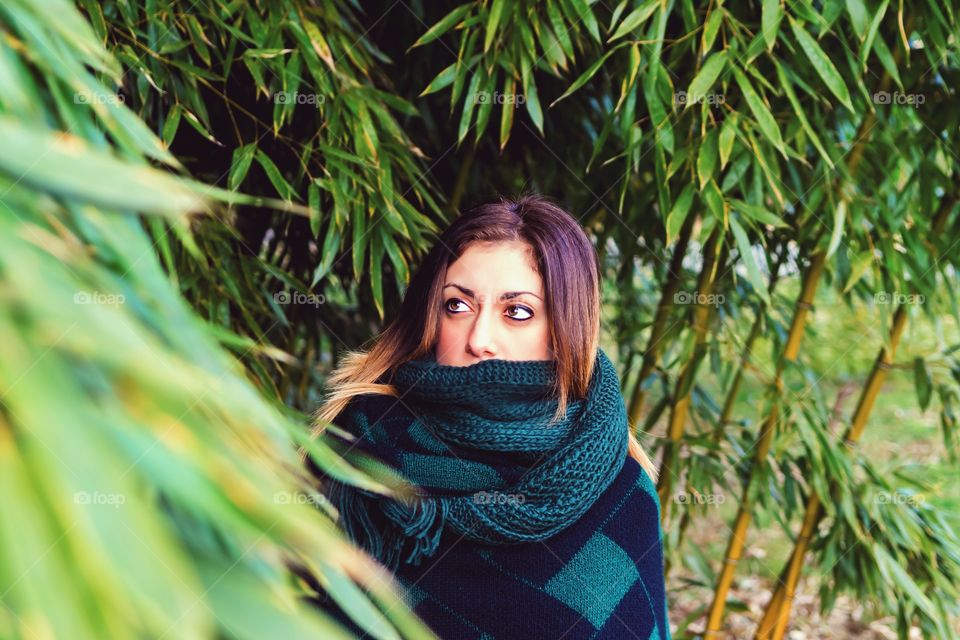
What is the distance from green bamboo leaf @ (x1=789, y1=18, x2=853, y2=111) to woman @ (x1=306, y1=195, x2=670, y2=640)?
1.42 ft

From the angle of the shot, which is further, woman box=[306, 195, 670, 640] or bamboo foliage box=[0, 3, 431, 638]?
woman box=[306, 195, 670, 640]

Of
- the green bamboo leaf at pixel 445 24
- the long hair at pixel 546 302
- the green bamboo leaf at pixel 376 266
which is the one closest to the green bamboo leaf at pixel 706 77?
the long hair at pixel 546 302

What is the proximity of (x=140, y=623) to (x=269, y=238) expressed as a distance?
5.00 feet

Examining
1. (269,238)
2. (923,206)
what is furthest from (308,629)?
(269,238)

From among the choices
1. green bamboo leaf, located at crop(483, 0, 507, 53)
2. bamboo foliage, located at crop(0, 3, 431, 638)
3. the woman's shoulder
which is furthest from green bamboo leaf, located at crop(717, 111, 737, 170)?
bamboo foliage, located at crop(0, 3, 431, 638)

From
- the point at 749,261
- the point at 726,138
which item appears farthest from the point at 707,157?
the point at 749,261

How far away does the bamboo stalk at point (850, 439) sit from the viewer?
150 centimetres

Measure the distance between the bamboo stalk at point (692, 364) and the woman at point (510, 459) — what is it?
462 millimetres

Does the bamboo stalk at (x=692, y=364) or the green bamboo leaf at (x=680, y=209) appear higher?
the green bamboo leaf at (x=680, y=209)

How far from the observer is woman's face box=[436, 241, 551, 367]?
3.22 ft

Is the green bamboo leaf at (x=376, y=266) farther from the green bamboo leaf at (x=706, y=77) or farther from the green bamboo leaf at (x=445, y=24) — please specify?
the green bamboo leaf at (x=706, y=77)

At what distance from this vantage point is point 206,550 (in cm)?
33

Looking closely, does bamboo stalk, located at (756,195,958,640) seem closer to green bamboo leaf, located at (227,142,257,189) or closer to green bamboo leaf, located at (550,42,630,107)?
green bamboo leaf, located at (550,42,630,107)

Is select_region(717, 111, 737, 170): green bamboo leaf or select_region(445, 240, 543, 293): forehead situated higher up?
select_region(717, 111, 737, 170): green bamboo leaf
